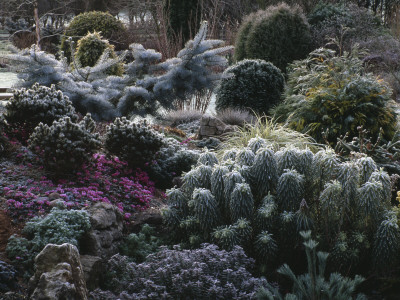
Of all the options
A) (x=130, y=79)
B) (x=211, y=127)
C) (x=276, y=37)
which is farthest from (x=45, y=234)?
(x=276, y=37)

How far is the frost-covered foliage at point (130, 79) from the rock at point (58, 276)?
13.8ft

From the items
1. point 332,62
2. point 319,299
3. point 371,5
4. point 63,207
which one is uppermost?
point 371,5

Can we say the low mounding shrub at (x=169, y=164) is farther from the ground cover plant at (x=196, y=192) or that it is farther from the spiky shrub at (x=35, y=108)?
the spiky shrub at (x=35, y=108)

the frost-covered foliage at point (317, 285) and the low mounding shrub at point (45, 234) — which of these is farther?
the low mounding shrub at point (45, 234)

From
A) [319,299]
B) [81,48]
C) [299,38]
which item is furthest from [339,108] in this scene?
[81,48]

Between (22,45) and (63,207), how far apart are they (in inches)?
616

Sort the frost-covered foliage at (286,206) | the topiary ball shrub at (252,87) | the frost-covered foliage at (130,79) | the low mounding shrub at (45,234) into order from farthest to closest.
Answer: the topiary ball shrub at (252,87) → the frost-covered foliage at (130,79) → the frost-covered foliage at (286,206) → the low mounding shrub at (45,234)

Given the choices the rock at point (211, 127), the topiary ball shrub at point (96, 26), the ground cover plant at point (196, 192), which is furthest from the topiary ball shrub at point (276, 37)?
the topiary ball shrub at point (96, 26)

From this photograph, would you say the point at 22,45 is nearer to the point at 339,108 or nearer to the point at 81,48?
the point at 81,48

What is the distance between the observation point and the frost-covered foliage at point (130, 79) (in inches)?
275

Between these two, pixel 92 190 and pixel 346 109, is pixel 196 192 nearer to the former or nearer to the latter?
pixel 92 190

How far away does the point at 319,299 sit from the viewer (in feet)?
10.7

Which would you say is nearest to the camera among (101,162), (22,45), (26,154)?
(26,154)

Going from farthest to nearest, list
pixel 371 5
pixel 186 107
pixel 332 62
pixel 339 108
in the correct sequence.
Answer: pixel 371 5, pixel 186 107, pixel 332 62, pixel 339 108
